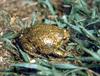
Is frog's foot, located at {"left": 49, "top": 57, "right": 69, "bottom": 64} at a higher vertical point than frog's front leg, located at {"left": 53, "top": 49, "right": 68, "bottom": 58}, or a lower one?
lower

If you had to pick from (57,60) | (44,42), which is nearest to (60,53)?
(57,60)

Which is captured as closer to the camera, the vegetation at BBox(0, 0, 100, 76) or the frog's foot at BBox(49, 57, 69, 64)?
the vegetation at BBox(0, 0, 100, 76)

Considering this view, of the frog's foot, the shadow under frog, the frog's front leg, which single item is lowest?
the frog's foot

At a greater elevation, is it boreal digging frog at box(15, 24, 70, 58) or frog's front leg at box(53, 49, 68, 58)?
boreal digging frog at box(15, 24, 70, 58)

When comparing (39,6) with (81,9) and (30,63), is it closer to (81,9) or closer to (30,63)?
(81,9)

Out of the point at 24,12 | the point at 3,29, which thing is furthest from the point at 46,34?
the point at 24,12

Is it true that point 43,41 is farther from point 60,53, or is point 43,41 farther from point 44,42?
point 60,53

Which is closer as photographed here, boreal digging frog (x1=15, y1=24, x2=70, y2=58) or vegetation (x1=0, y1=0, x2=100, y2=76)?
vegetation (x1=0, y1=0, x2=100, y2=76)
